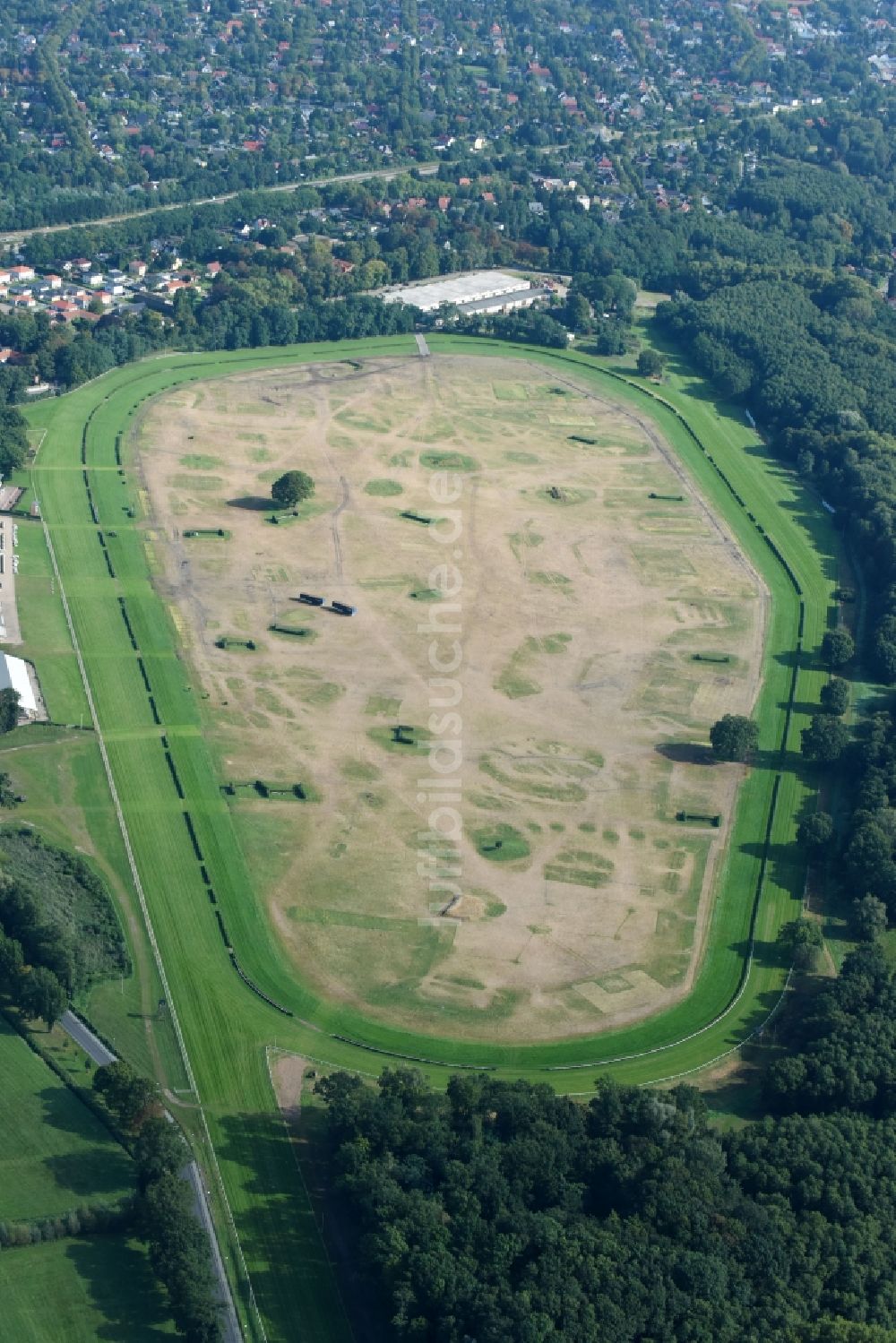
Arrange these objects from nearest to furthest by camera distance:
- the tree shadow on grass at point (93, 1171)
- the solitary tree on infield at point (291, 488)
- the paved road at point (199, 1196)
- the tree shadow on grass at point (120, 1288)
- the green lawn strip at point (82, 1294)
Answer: the green lawn strip at point (82, 1294)
the tree shadow on grass at point (120, 1288)
the paved road at point (199, 1196)
the tree shadow on grass at point (93, 1171)
the solitary tree on infield at point (291, 488)

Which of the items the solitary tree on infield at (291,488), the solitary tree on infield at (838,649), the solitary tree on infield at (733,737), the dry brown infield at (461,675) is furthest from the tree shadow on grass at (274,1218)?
the solitary tree on infield at (291,488)

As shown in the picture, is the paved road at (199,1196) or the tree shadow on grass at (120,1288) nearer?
the tree shadow on grass at (120,1288)

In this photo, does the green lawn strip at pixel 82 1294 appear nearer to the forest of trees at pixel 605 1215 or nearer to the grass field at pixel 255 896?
the grass field at pixel 255 896

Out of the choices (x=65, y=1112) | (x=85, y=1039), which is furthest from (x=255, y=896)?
(x=65, y=1112)

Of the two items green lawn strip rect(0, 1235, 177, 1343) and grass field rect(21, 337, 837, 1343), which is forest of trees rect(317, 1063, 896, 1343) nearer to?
grass field rect(21, 337, 837, 1343)

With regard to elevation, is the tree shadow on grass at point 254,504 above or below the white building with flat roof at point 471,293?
below

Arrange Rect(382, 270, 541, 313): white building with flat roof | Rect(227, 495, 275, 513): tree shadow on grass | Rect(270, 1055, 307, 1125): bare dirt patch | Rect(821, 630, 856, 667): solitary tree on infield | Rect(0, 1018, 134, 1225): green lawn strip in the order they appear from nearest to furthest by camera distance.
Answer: Rect(0, 1018, 134, 1225): green lawn strip < Rect(270, 1055, 307, 1125): bare dirt patch < Rect(821, 630, 856, 667): solitary tree on infield < Rect(227, 495, 275, 513): tree shadow on grass < Rect(382, 270, 541, 313): white building with flat roof

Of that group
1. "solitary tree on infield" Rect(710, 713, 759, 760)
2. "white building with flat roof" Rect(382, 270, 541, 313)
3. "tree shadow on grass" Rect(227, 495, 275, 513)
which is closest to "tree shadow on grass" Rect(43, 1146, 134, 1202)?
"solitary tree on infield" Rect(710, 713, 759, 760)

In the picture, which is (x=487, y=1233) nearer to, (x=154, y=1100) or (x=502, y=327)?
(x=154, y=1100)
